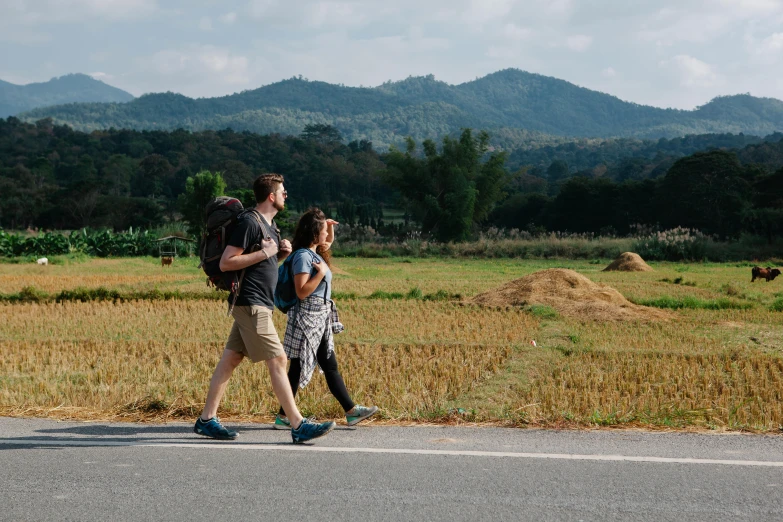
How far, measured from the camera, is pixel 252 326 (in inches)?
236

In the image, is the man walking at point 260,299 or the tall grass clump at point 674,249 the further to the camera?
the tall grass clump at point 674,249

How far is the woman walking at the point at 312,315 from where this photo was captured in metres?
6.24

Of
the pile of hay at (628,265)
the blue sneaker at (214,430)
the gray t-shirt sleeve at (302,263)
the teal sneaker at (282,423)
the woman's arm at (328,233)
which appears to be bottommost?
the pile of hay at (628,265)

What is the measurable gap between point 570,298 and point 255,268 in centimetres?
1392

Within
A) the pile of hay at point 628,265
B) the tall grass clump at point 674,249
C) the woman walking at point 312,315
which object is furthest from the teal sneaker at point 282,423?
the tall grass clump at point 674,249

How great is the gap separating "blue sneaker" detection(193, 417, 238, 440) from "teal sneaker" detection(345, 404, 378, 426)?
3.18ft

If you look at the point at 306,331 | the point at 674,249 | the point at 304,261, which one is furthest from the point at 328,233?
the point at 674,249

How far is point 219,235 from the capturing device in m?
6.02

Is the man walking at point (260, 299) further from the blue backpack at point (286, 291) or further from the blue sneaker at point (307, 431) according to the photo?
the blue backpack at point (286, 291)

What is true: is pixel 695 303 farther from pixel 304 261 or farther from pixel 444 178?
pixel 444 178

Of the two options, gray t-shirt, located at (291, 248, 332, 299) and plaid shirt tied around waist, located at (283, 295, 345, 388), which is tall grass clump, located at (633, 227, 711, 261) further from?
gray t-shirt, located at (291, 248, 332, 299)

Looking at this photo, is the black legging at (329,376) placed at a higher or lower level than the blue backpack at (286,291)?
lower

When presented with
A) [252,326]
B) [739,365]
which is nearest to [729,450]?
[252,326]

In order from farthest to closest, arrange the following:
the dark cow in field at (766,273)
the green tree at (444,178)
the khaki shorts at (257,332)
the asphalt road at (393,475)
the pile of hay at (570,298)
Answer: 1. the green tree at (444,178)
2. the dark cow in field at (766,273)
3. the pile of hay at (570,298)
4. the khaki shorts at (257,332)
5. the asphalt road at (393,475)
